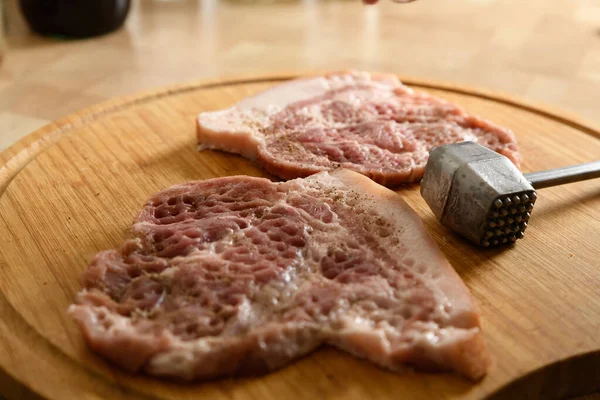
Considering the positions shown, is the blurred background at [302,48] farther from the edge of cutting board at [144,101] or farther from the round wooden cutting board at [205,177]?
the round wooden cutting board at [205,177]

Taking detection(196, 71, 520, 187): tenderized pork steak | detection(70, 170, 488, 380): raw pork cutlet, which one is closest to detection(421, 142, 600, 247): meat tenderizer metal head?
detection(70, 170, 488, 380): raw pork cutlet

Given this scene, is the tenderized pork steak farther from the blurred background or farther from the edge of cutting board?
the blurred background

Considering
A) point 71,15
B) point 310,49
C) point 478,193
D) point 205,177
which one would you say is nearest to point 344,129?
point 205,177

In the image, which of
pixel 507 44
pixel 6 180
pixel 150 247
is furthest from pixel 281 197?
pixel 507 44

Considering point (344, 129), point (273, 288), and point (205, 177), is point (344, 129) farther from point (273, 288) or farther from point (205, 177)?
point (273, 288)

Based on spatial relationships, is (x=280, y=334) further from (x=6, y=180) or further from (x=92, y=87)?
(x=92, y=87)

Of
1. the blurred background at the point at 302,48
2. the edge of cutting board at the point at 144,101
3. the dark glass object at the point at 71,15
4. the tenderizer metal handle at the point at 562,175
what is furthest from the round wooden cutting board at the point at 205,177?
the dark glass object at the point at 71,15
